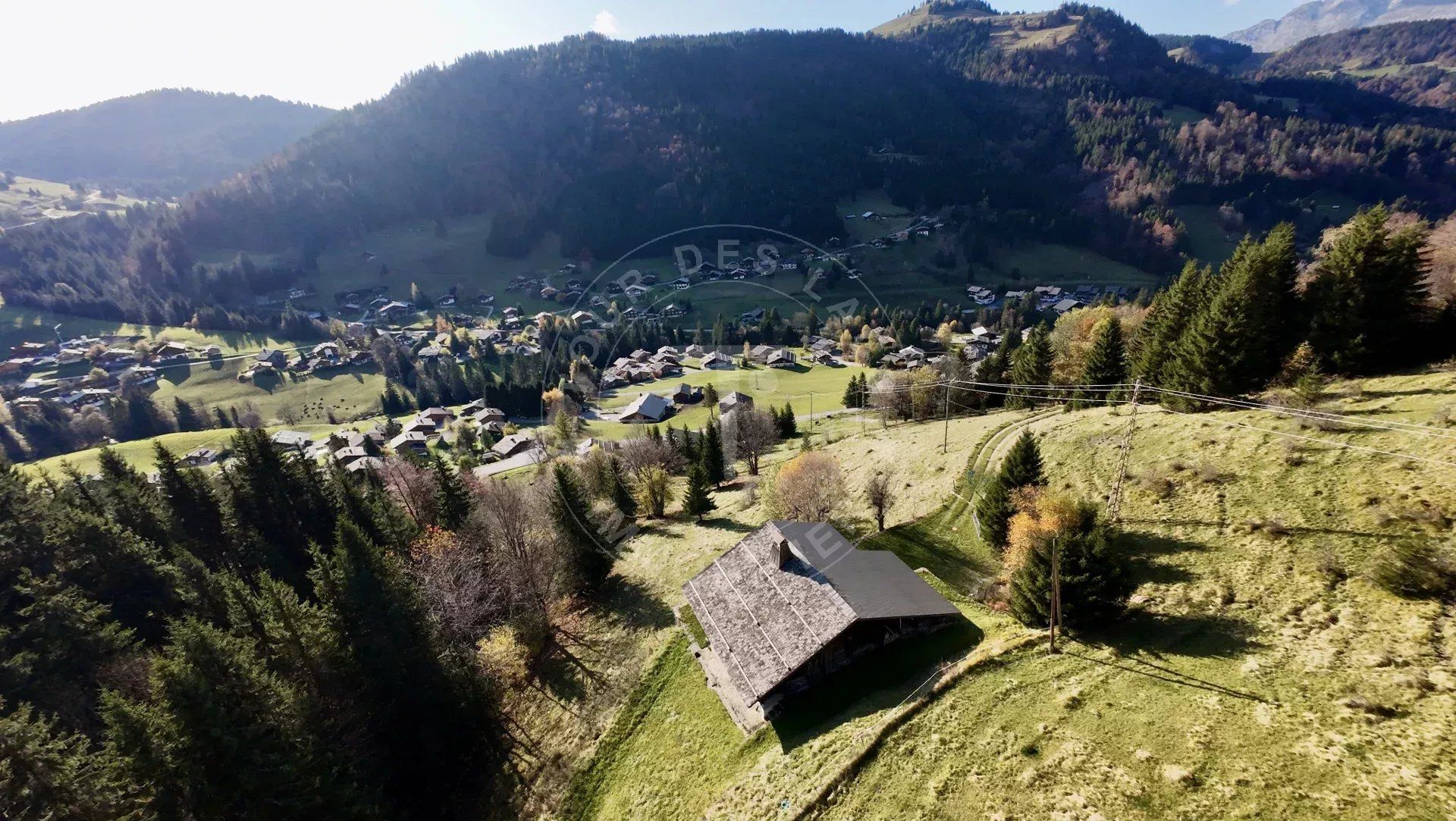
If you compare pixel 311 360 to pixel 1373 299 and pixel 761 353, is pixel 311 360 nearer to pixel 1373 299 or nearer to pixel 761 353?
pixel 761 353

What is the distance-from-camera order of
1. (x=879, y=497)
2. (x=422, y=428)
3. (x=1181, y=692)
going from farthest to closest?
(x=422, y=428), (x=879, y=497), (x=1181, y=692)

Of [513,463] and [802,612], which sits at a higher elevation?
[802,612]

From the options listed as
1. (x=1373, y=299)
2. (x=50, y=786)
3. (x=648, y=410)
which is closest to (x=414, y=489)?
(x=50, y=786)

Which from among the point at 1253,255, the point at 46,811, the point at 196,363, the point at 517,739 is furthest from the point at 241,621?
the point at 196,363

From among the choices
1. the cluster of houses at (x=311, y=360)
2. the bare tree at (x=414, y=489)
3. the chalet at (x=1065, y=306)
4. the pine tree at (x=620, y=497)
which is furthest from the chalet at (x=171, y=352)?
the chalet at (x=1065, y=306)

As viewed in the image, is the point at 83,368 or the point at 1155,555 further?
the point at 83,368
